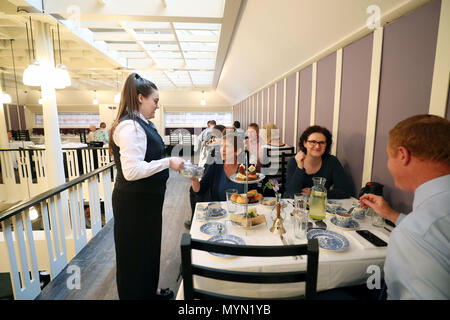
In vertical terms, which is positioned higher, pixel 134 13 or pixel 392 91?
pixel 134 13

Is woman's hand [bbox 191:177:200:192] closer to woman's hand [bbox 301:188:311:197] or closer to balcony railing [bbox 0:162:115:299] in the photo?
woman's hand [bbox 301:188:311:197]

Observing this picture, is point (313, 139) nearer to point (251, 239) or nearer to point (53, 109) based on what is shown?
point (251, 239)

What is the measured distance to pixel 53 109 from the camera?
297cm

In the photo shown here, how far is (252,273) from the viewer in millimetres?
773

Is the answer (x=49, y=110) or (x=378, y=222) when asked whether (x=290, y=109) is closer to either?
(x=378, y=222)

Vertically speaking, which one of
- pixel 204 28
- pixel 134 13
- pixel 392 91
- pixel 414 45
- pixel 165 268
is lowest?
pixel 165 268

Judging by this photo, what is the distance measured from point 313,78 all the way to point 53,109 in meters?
3.42

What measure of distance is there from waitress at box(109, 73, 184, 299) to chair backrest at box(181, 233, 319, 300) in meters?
0.65

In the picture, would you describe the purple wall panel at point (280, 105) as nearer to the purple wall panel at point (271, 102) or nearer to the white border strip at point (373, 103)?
Answer: the purple wall panel at point (271, 102)

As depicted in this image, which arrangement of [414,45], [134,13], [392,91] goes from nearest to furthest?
1. [414,45]
2. [392,91]
3. [134,13]

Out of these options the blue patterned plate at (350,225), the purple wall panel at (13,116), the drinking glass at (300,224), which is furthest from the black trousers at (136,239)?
the purple wall panel at (13,116)

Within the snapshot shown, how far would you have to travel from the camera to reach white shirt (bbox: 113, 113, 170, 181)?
1.27 m

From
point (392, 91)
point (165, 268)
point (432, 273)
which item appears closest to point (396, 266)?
point (432, 273)
